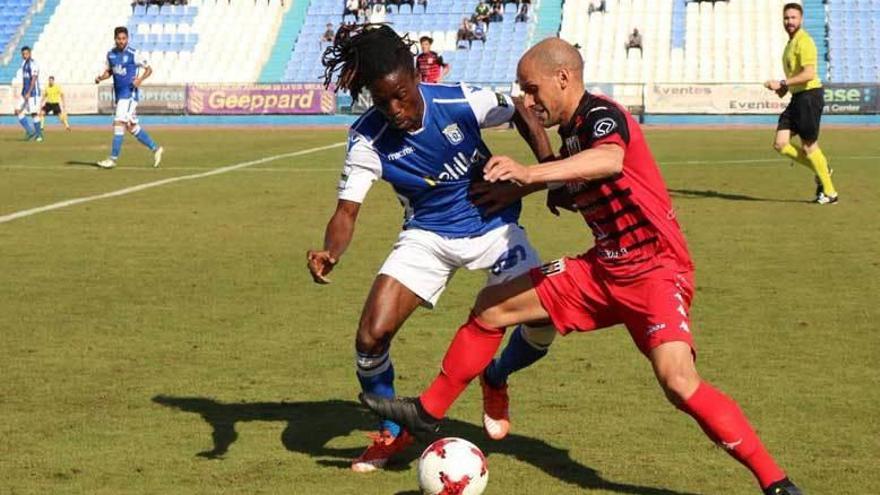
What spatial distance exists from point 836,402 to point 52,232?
1000 centimetres

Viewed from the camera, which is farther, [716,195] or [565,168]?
[716,195]

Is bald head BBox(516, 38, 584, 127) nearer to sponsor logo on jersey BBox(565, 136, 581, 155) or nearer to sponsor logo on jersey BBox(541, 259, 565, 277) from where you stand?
sponsor logo on jersey BBox(565, 136, 581, 155)

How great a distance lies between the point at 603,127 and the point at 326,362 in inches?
142

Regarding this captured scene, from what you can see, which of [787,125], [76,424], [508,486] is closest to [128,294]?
[76,424]

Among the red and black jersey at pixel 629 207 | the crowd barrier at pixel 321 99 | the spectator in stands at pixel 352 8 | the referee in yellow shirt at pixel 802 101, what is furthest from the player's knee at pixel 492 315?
the spectator in stands at pixel 352 8

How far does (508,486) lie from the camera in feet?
19.6

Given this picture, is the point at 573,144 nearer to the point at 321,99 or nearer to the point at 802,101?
the point at 802,101

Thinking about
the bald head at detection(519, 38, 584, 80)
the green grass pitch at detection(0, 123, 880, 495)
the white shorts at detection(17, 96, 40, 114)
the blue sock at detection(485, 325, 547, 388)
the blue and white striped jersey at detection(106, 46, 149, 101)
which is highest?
the bald head at detection(519, 38, 584, 80)

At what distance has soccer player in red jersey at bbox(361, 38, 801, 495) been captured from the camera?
17.7 ft

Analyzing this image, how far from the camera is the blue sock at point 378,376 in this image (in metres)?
6.45

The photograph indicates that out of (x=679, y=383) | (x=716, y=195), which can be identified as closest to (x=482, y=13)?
(x=716, y=195)

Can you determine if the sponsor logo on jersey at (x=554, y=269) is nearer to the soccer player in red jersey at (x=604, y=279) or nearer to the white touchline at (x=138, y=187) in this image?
the soccer player in red jersey at (x=604, y=279)

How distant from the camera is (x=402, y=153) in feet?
21.3

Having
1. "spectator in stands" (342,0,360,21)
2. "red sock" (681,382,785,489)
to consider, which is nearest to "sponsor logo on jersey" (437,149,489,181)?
"red sock" (681,382,785,489)
